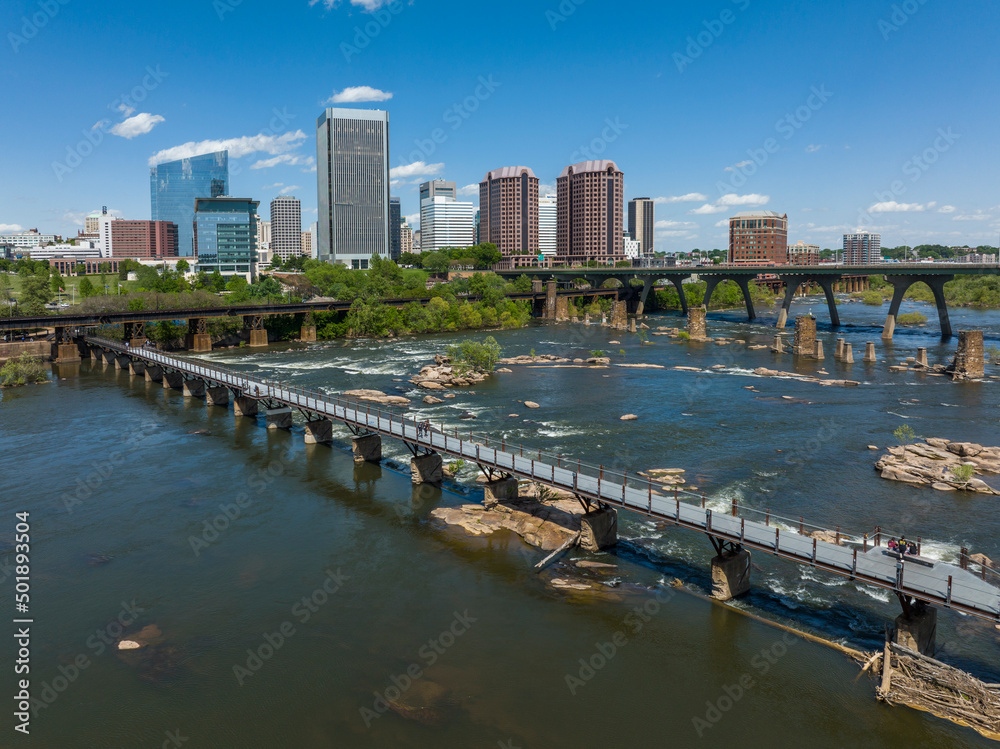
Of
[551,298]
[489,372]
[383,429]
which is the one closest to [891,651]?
[383,429]

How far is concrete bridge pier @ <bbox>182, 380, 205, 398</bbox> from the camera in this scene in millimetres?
83381

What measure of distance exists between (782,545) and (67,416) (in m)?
72.9

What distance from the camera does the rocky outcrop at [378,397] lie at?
75438mm

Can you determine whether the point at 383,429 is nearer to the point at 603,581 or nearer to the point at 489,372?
the point at 603,581

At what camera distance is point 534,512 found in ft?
143

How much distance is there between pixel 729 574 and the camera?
33500mm

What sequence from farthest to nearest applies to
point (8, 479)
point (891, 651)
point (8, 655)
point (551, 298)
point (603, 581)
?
point (551, 298), point (8, 479), point (603, 581), point (8, 655), point (891, 651)

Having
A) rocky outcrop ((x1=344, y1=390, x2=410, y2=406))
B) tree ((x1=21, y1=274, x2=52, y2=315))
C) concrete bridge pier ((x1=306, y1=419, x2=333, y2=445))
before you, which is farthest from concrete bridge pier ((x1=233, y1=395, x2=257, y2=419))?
tree ((x1=21, y1=274, x2=52, y2=315))

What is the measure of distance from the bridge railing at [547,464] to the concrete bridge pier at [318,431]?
157cm

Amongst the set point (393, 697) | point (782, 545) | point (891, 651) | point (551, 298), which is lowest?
Result: point (393, 697)

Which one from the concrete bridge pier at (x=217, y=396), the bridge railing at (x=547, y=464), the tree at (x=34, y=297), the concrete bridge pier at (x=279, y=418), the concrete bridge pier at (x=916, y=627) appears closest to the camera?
the concrete bridge pier at (x=916, y=627)

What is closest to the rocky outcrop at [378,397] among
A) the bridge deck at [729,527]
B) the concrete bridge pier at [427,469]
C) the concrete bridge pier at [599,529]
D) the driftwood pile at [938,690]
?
the bridge deck at [729,527]

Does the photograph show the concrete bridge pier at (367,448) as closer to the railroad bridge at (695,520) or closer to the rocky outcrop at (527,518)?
the railroad bridge at (695,520)

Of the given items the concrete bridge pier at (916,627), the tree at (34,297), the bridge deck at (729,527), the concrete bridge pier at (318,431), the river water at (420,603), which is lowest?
the river water at (420,603)
